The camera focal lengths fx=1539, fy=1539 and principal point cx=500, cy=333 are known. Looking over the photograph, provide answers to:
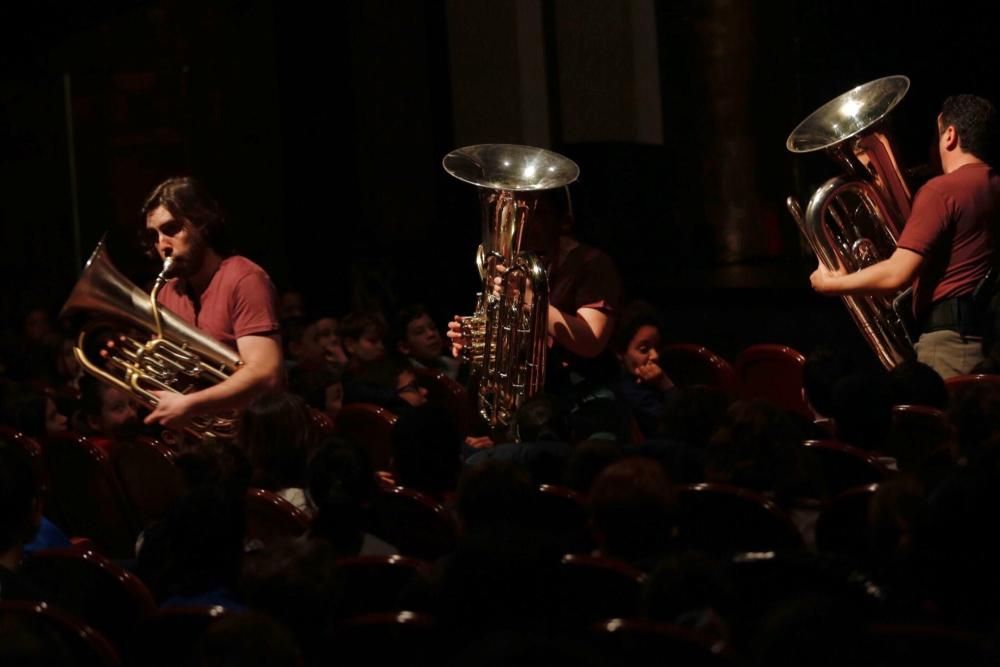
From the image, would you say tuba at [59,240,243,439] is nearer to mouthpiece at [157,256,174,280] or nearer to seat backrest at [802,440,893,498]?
mouthpiece at [157,256,174,280]

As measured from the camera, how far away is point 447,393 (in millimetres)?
5445

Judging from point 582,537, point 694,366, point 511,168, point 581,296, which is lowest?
point 694,366

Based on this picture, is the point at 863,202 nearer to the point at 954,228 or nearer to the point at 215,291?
the point at 954,228

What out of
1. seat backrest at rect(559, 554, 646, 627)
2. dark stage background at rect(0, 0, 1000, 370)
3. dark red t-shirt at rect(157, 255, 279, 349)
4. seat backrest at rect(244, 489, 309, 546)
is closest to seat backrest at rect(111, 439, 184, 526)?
dark red t-shirt at rect(157, 255, 279, 349)

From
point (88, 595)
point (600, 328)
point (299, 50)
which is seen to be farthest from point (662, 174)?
point (88, 595)

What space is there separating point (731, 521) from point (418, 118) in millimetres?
6196

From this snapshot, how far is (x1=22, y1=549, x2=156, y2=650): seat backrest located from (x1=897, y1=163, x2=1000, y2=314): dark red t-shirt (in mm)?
2469

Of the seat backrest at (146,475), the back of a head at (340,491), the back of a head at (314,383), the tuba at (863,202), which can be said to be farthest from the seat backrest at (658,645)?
the back of a head at (314,383)

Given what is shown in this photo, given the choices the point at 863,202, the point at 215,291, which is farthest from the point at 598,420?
the point at 863,202

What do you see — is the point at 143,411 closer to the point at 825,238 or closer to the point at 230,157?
the point at 825,238

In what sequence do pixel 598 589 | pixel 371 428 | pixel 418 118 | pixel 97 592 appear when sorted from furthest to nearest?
pixel 418 118
pixel 371 428
pixel 97 592
pixel 598 589

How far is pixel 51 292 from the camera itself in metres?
9.50

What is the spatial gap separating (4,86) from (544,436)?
673 cm

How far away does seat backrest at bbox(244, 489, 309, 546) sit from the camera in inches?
133
